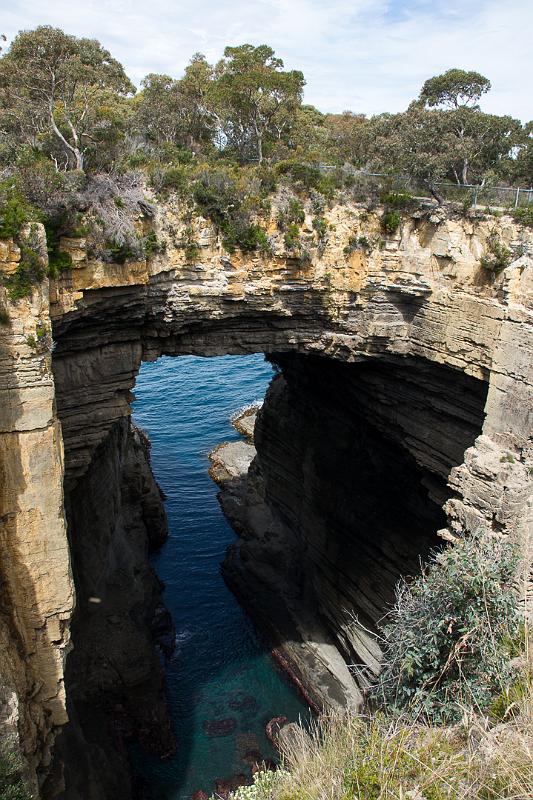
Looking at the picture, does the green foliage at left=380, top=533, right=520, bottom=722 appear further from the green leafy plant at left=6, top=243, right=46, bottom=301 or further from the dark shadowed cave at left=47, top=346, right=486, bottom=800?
the green leafy plant at left=6, top=243, right=46, bottom=301

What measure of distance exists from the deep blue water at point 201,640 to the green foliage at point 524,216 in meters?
16.5

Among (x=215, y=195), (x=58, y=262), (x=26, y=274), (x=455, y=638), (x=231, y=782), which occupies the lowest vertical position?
(x=231, y=782)

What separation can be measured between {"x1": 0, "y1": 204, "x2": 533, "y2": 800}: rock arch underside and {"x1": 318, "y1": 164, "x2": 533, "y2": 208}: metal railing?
3.17 ft

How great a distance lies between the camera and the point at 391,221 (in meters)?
15.2

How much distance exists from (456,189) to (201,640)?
17.9m

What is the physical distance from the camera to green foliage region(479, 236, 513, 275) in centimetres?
1335

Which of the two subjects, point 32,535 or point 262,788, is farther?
point 32,535

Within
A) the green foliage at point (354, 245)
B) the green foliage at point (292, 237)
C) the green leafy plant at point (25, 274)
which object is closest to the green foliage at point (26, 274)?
the green leafy plant at point (25, 274)

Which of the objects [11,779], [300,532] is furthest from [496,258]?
[300,532]

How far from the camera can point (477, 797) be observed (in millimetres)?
6363

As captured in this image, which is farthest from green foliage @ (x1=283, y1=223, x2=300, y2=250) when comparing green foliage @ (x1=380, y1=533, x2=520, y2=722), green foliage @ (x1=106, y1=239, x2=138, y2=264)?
green foliage @ (x1=380, y1=533, x2=520, y2=722)

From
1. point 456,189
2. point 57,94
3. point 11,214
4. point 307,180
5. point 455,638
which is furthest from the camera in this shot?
point 456,189

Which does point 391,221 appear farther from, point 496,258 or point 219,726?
point 219,726

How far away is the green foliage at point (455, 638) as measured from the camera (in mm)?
9273
